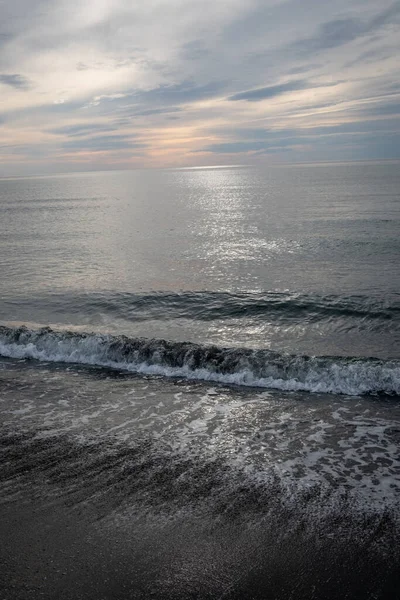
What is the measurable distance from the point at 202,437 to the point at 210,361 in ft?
15.7

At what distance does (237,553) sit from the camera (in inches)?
259

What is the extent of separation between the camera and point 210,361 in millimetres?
14789

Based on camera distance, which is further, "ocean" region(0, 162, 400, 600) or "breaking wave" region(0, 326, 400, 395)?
"breaking wave" region(0, 326, 400, 395)

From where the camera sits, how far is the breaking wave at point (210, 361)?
13.3m

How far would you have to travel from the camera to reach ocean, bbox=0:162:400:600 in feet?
20.9

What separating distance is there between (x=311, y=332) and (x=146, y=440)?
9608 millimetres

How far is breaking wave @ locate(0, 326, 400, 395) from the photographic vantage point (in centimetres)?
1327

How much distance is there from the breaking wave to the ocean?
0.19 feet

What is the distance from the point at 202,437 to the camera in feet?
33.2

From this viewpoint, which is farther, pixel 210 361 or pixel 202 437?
pixel 210 361

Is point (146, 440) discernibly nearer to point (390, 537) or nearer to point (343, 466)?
point (343, 466)

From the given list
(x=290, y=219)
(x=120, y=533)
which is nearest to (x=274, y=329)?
(x=120, y=533)

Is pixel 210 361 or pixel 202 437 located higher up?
pixel 210 361

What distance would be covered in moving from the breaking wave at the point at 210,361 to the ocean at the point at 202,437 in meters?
0.06
